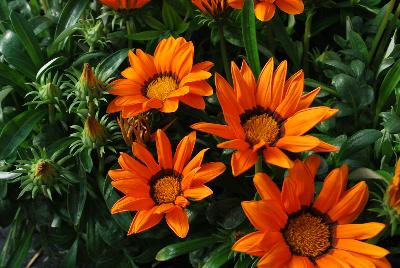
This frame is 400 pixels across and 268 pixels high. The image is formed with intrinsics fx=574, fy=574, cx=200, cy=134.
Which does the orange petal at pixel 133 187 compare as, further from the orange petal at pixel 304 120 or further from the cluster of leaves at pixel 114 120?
the orange petal at pixel 304 120

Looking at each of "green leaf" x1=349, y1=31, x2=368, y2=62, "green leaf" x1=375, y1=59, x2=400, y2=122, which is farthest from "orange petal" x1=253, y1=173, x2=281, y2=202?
"green leaf" x1=349, y1=31, x2=368, y2=62

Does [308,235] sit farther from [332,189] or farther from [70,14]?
[70,14]

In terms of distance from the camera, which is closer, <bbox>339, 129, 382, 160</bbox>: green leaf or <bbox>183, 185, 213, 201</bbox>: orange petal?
<bbox>183, 185, 213, 201</bbox>: orange petal

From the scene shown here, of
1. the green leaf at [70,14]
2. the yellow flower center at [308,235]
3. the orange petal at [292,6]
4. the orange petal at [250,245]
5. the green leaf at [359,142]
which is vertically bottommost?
the yellow flower center at [308,235]

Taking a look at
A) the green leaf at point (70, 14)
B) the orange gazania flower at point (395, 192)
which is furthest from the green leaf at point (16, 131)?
the orange gazania flower at point (395, 192)

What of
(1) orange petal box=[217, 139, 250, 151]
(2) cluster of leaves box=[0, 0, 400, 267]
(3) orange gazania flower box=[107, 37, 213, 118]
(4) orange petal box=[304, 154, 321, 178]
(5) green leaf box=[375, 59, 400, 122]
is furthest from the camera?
(5) green leaf box=[375, 59, 400, 122]

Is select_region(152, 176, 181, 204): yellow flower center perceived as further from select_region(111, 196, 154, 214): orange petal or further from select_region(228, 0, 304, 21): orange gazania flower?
select_region(228, 0, 304, 21): orange gazania flower

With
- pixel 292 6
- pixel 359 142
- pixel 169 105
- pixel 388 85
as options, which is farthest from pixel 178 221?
pixel 388 85
